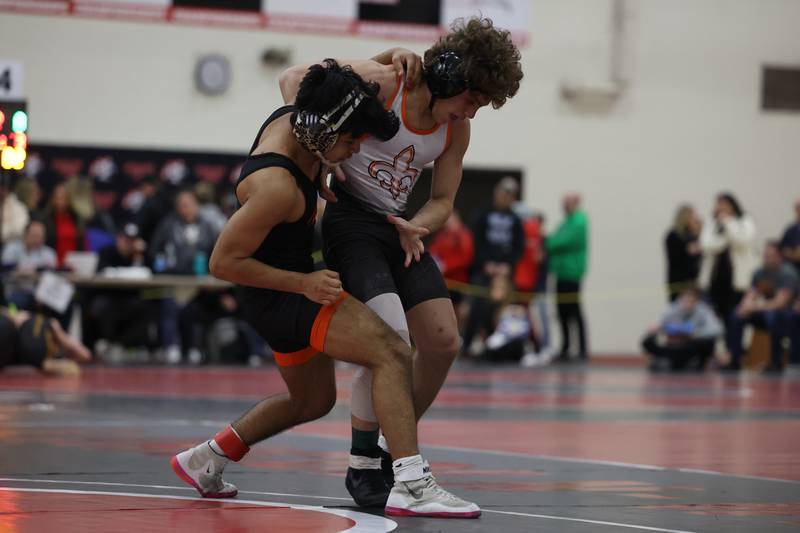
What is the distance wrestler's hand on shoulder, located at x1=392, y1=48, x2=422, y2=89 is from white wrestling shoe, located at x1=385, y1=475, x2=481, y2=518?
1.38 metres

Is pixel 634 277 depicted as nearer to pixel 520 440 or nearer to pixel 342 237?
pixel 520 440

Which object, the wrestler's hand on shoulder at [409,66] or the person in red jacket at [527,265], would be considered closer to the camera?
the wrestler's hand on shoulder at [409,66]

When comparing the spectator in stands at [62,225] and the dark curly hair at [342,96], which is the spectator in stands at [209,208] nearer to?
the spectator in stands at [62,225]

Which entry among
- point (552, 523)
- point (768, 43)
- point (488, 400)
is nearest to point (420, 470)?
point (552, 523)

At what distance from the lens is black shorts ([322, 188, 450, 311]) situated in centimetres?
523

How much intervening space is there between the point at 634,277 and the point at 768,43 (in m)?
4.06

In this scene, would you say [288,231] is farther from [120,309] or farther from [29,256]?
[120,309]

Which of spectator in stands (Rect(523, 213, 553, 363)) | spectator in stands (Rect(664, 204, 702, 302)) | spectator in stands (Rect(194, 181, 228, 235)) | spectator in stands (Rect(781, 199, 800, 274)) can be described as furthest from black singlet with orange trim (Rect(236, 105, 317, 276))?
spectator in stands (Rect(664, 204, 702, 302))

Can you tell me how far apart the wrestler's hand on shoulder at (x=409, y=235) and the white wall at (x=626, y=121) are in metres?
14.9

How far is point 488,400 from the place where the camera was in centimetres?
1136

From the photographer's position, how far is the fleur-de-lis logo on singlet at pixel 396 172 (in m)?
5.32

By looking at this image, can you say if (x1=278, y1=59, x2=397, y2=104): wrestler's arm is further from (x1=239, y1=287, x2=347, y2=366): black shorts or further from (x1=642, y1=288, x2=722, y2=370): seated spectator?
(x1=642, y1=288, x2=722, y2=370): seated spectator

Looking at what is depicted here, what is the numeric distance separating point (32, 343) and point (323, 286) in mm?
8187

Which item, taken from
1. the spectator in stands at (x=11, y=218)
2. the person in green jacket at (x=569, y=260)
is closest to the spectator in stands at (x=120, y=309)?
the spectator in stands at (x=11, y=218)
